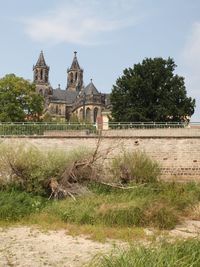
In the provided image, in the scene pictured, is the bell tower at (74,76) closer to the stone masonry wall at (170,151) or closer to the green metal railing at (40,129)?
the green metal railing at (40,129)

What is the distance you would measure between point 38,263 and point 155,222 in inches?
205

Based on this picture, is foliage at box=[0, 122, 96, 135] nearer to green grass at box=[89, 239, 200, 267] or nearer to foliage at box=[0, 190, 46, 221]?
foliage at box=[0, 190, 46, 221]

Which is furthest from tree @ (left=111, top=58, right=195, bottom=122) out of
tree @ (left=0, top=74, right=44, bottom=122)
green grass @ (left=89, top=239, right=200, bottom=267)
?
green grass @ (left=89, top=239, right=200, bottom=267)

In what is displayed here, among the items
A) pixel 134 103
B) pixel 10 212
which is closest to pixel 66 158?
pixel 10 212

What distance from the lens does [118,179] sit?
18.7 meters

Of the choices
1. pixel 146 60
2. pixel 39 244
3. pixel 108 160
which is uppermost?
pixel 146 60

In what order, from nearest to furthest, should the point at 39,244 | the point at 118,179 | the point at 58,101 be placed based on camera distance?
the point at 39,244
the point at 118,179
the point at 58,101

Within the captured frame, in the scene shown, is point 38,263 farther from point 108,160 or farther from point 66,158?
point 108,160

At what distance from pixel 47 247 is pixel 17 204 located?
168 inches

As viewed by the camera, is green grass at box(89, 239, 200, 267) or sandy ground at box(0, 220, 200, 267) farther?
sandy ground at box(0, 220, 200, 267)

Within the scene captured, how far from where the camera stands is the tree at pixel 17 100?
4372 centimetres

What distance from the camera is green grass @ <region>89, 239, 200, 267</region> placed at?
6.77 m

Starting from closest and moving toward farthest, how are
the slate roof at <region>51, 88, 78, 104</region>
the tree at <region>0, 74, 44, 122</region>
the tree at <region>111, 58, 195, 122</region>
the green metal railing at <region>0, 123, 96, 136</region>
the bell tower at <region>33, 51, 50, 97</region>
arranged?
the green metal railing at <region>0, 123, 96, 136</region> < the tree at <region>111, 58, 195, 122</region> < the tree at <region>0, 74, 44, 122</region> < the slate roof at <region>51, 88, 78, 104</region> < the bell tower at <region>33, 51, 50, 97</region>

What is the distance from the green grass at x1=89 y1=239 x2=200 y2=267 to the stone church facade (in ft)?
184
